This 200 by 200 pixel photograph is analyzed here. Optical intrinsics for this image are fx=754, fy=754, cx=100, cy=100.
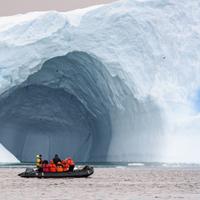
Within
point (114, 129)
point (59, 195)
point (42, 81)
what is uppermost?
point (42, 81)

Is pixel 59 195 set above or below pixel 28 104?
below

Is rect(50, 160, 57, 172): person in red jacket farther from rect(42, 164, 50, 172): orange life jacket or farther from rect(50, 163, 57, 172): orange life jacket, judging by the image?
rect(42, 164, 50, 172): orange life jacket

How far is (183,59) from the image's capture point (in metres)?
43.3

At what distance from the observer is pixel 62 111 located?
5506 centimetres

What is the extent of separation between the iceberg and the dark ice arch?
5.5 inches

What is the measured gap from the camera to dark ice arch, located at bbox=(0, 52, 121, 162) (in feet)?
148

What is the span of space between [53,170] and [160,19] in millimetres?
14693

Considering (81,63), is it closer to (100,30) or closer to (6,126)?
(100,30)

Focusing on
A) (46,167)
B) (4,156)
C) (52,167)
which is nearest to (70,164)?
(52,167)

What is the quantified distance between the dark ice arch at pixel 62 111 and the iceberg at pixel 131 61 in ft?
0.46

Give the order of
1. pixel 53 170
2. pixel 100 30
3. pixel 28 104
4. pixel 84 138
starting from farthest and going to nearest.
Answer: pixel 84 138
pixel 28 104
pixel 100 30
pixel 53 170

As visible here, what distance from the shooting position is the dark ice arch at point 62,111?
44969 millimetres

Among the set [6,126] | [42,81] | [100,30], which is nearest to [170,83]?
[100,30]

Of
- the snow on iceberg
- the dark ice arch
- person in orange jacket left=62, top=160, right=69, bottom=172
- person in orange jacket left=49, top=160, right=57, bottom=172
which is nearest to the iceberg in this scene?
the dark ice arch
